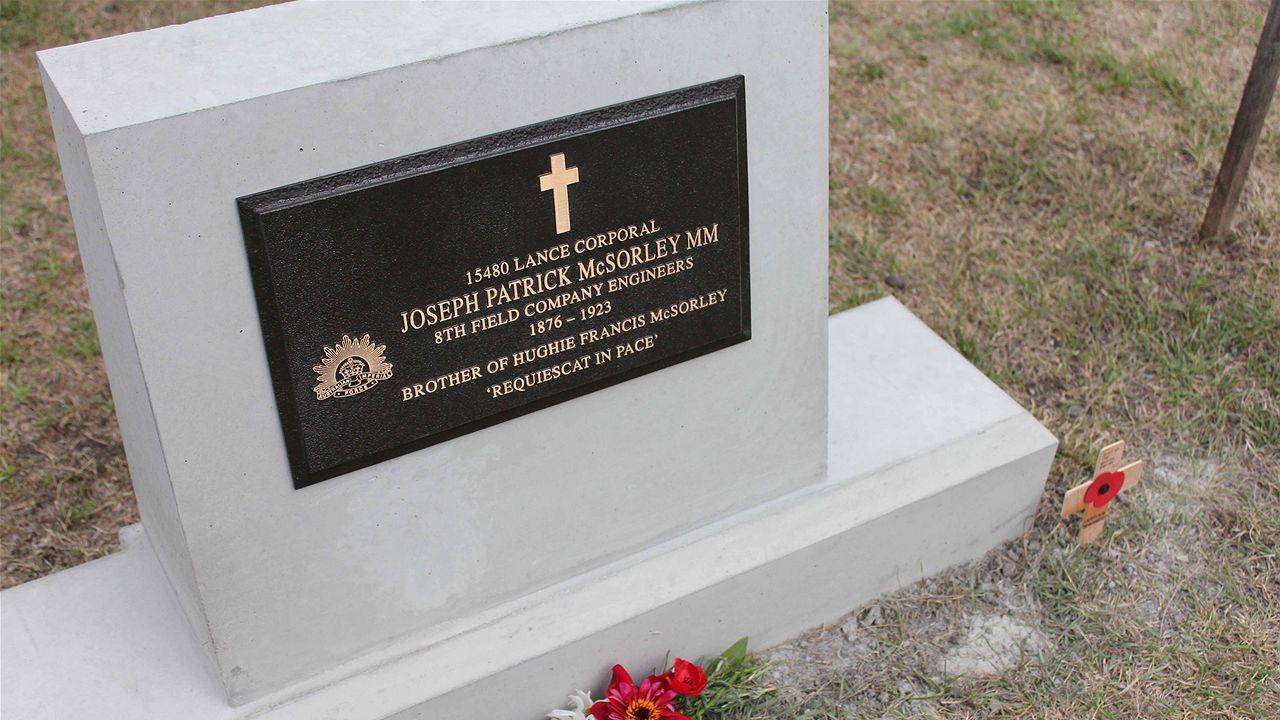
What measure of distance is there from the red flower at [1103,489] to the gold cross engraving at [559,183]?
1.55 meters

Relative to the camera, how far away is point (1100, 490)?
3.30 metres

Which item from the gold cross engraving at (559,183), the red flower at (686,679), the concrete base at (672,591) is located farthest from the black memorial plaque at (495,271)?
the red flower at (686,679)

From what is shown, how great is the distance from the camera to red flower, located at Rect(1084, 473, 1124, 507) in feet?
10.8

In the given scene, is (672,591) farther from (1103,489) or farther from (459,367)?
(1103,489)

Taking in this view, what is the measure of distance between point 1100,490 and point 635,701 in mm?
1277

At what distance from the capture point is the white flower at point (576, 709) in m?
2.90

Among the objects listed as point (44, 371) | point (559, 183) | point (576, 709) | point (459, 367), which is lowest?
Result: point (576, 709)

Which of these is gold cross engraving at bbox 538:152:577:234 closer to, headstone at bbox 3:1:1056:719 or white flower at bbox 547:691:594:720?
headstone at bbox 3:1:1056:719

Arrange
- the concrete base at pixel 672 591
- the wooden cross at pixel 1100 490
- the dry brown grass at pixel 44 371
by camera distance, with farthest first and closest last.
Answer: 1. the dry brown grass at pixel 44 371
2. the wooden cross at pixel 1100 490
3. the concrete base at pixel 672 591

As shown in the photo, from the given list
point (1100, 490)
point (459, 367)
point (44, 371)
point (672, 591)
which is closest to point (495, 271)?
point (459, 367)

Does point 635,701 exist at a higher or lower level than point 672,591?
lower

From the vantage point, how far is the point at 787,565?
3.07 meters

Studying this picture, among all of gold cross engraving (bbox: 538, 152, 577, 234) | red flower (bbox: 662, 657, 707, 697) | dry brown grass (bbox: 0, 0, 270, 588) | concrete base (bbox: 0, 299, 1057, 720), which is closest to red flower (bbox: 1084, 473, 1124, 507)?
concrete base (bbox: 0, 299, 1057, 720)

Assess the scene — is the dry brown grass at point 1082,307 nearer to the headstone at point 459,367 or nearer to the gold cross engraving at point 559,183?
the headstone at point 459,367
